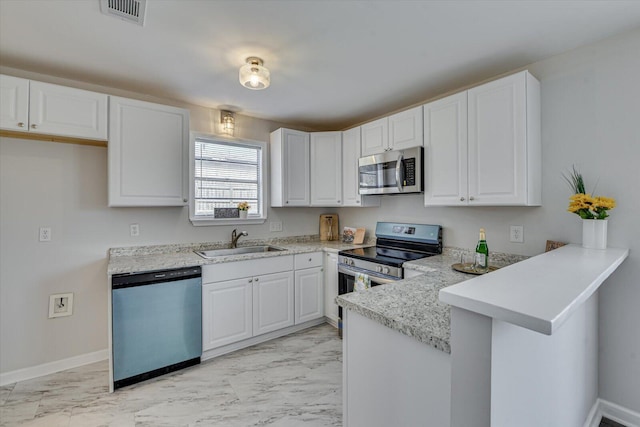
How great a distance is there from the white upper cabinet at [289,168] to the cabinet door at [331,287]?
30.5 inches

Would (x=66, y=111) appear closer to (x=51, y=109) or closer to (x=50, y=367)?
(x=51, y=109)

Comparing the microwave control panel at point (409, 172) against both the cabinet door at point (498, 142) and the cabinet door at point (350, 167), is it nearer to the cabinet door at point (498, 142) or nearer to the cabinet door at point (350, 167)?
the cabinet door at point (498, 142)

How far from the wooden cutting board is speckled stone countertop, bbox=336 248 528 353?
208 centimetres

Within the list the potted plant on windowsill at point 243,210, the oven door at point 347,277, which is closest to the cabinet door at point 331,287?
the oven door at point 347,277

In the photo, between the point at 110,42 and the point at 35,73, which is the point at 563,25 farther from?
the point at 35,73

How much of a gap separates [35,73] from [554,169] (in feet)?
13.3

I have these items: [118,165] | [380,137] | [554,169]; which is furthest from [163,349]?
[554,169]

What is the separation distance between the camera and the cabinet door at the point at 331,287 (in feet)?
→ 10.0

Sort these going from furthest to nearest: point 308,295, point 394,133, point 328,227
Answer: point 328,227
point 308,295
point 394,133

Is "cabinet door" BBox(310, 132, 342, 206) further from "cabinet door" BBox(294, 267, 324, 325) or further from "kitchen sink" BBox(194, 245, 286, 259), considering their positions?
"cabinet door" BBox(294, 267, 324, 325)

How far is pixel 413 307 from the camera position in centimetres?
118

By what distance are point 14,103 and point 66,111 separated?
272 mm

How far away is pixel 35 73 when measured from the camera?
2.25 m

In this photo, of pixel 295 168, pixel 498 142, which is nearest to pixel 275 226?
pixel 295 168
